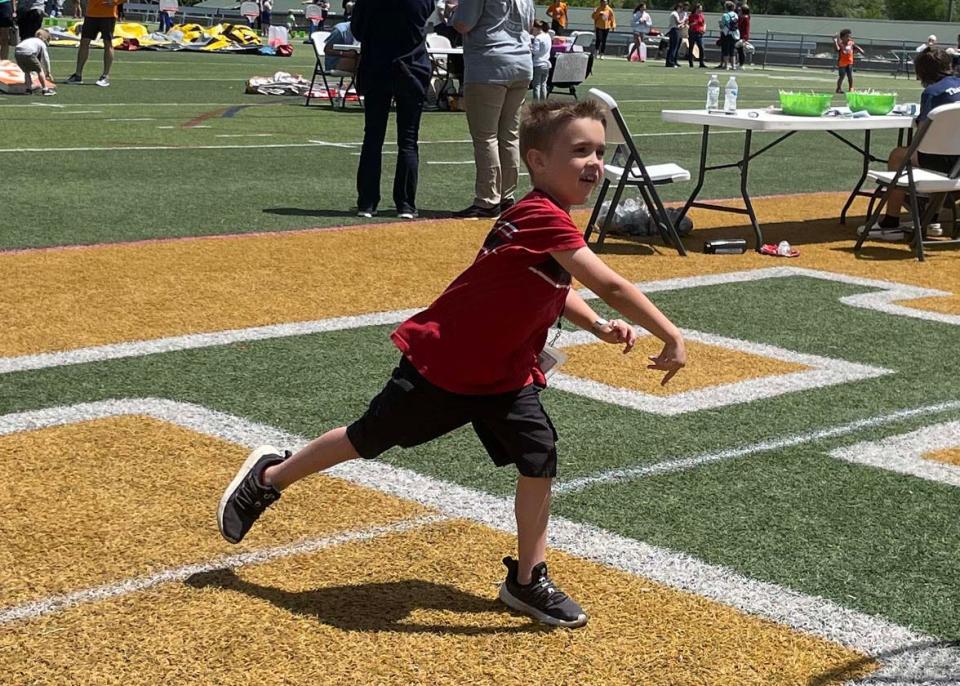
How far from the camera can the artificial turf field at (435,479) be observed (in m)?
3.75

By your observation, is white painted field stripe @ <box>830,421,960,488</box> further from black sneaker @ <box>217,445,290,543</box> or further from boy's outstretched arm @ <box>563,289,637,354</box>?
black sneaker @ <box>217,445,290,543</box>

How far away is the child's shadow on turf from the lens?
3.87m

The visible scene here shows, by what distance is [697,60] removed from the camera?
53.3 metres

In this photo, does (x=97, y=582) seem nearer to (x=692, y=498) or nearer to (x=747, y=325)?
(x=692, y=498)

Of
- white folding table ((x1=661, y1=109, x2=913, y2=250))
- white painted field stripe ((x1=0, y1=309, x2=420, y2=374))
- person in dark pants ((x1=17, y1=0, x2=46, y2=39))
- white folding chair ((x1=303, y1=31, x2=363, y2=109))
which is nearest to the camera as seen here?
white painted field stripe ((x1=0, y1=309, x2=420, y2=374))

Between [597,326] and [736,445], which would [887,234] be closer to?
[736,445]

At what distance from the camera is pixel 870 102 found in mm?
11578

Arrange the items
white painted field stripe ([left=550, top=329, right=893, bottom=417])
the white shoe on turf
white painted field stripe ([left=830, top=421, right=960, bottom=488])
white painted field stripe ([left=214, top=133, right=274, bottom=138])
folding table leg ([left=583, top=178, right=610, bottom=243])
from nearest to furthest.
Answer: white painted field stripe ([left=830, top=421, right=960, bottom=488])
white painted field stripe ([left=550, top=329, right=893, bottom=417])
folding table leg ([left=583, top=178, right=610, bottom=243])
the white shoe on turf
white painted field stripe ([left=214, top=133, right=274, bottom=138])

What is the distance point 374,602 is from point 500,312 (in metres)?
0.88

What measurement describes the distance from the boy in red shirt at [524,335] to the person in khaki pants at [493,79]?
760cm

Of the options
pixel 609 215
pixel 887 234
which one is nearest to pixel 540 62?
pixel 887 234

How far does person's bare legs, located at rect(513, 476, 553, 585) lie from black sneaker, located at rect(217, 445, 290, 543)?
738 mm

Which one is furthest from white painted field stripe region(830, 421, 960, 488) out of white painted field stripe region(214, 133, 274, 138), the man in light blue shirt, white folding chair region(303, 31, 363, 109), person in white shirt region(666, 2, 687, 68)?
person in white shirt region(666, 2, 687, 68)

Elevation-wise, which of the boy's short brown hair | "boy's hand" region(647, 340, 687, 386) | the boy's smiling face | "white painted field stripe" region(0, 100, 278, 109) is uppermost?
the boy's short brown hair
